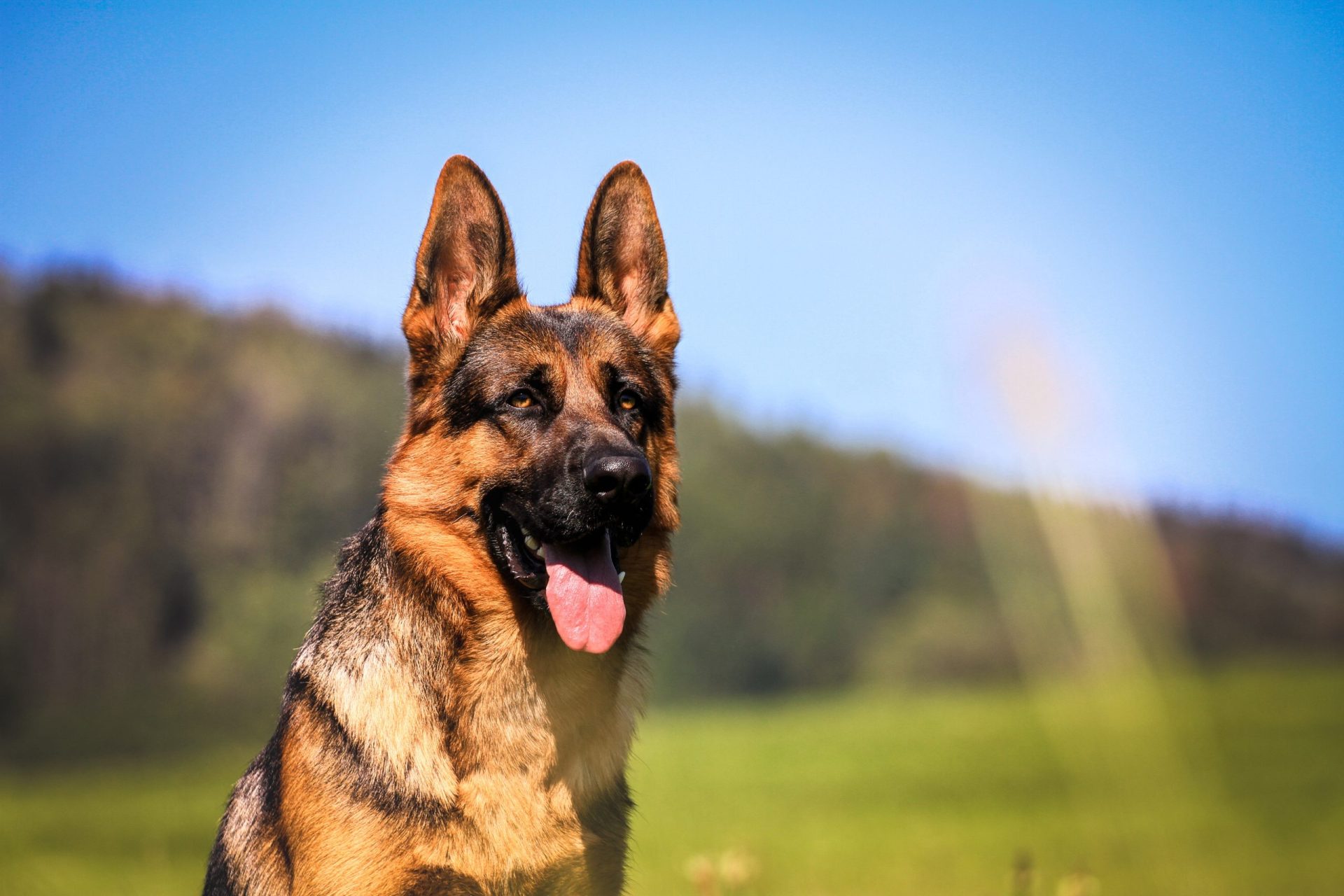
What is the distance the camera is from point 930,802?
62.7 ft

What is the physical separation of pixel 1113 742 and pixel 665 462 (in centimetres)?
2337

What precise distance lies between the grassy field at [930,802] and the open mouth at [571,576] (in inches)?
32.8

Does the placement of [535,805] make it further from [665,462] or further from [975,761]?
[975,761]

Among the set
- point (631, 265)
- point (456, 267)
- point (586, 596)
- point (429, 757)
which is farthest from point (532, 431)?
point (429, 757)

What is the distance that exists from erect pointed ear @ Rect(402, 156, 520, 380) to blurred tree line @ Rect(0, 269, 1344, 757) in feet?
67.2

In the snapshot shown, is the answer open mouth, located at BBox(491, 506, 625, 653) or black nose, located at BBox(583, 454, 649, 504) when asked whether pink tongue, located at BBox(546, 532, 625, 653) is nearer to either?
open mouth, located at BBox(491, 506, 625, 653)

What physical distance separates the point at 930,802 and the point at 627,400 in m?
16.9

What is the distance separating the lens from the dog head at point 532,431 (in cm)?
391

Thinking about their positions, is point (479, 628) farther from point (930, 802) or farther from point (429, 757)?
point (930, 802)

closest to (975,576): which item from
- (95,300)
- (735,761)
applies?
(735,761)

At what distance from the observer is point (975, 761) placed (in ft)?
77.4

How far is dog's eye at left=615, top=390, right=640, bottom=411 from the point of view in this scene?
14.7 feet

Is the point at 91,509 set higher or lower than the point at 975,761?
higher

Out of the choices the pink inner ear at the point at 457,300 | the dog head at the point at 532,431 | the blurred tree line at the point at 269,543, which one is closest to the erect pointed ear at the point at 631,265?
the dog head at the point at 532,431
